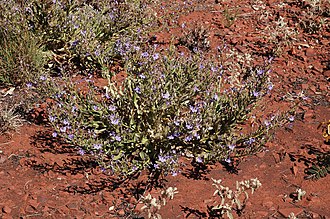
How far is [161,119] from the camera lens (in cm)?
388

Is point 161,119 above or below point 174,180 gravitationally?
above

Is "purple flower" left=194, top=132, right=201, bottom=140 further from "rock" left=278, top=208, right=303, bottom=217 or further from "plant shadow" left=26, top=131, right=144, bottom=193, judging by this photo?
"rock" left=278, top=208, right=303, bottom=217

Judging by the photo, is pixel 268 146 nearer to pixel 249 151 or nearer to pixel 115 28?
pixel 249 151

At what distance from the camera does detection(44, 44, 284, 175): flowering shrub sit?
3594 millimetres

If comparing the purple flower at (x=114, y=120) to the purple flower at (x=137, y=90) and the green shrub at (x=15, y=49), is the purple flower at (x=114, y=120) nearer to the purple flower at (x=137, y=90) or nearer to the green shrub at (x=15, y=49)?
the purple flower at (x=137, y=90)

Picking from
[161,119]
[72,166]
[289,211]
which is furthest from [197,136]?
[72,166]

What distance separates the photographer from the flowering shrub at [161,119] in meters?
3.59

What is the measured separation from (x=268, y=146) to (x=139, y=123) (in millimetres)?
1178

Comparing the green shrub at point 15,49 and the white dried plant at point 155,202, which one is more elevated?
the green shrub at point 15,49

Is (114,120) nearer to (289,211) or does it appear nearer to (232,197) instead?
(232,197)

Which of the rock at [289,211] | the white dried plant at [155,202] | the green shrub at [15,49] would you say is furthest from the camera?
the green shrub at [15,49]

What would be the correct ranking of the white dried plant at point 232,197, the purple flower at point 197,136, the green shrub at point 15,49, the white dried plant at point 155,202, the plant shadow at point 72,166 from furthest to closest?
the green shrub at point 15,49 → the plant shadow at point 72,166 → the purple flower at point 197,136 → the white dried plant at point 232,197 → the white dried plant at point 155,202

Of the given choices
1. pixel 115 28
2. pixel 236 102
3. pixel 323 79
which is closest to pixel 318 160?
pixel 236 102

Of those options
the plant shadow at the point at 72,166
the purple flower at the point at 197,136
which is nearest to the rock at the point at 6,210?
the plant shadow at the point at 72,166
